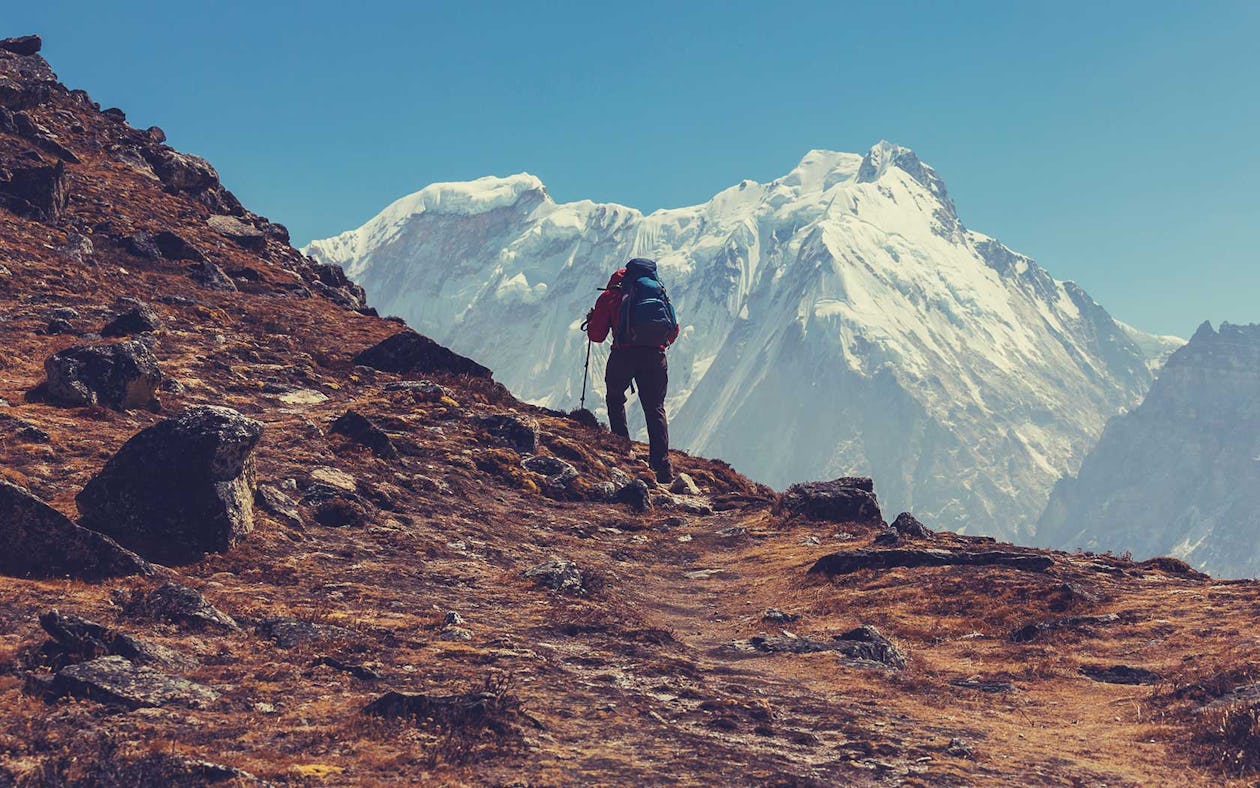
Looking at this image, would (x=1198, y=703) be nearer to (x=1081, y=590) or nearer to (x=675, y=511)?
(x=1081, y=590)

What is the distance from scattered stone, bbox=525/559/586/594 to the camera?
15.8 metres

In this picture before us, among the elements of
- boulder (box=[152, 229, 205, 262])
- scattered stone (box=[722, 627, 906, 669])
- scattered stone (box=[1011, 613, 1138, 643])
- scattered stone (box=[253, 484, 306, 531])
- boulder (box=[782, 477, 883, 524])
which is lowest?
scattered stone (box=[722, 627, 906, 669])

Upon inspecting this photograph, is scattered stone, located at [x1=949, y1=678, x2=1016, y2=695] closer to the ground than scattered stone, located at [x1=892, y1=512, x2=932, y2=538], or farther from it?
closer to the ground

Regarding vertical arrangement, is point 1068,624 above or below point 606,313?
below

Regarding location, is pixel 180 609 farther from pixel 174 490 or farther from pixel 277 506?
pixel 277 506

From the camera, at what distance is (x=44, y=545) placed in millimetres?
11625

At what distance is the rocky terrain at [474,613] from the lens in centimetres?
885

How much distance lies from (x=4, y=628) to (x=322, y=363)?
1878 centimetres

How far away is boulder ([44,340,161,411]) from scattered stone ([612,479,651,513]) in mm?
11294

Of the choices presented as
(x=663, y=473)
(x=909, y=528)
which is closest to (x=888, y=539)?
(x=909, y=528)

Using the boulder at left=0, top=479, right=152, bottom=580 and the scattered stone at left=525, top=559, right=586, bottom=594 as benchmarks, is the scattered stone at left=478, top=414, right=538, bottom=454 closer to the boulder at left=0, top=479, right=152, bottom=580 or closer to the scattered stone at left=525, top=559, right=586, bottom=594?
the scattered stone at left=525, top=559, right=586, bottom=594

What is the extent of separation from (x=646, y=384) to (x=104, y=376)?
580 inches

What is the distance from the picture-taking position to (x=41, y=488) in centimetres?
1391

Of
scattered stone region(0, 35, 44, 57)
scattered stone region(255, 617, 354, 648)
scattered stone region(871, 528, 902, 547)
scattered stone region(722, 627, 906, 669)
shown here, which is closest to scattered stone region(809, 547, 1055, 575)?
scattered stone region(871, 528, 902, 547)
